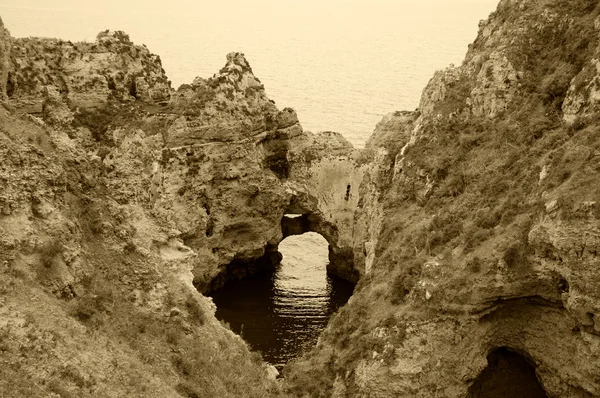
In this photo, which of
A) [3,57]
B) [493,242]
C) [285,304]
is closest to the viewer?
[493,242]

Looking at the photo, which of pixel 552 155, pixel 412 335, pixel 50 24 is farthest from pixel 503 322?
pixel 50 24

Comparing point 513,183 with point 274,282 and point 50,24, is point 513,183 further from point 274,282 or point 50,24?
point 50,24

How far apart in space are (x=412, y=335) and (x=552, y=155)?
8.97 meters

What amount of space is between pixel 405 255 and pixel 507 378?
6.75m

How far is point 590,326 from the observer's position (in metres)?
28.9

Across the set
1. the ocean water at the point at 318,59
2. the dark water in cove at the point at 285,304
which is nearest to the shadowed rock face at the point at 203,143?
the dark water in cove at the point at 285,304

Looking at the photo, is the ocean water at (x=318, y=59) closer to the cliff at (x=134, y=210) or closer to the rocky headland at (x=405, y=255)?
the cliff at (x=134, y=210)

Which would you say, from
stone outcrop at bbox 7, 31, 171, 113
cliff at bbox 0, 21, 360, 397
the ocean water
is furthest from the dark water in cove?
the ocean water

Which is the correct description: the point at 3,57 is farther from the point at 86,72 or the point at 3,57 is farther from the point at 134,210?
the point at 134,210

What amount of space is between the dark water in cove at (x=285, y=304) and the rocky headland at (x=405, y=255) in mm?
11121

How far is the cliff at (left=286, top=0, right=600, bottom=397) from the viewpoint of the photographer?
30.1 metres

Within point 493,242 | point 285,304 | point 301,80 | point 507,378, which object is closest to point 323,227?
point 285,304

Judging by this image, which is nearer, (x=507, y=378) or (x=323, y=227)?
(x=507, y=378)

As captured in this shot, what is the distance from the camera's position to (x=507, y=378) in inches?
1389
